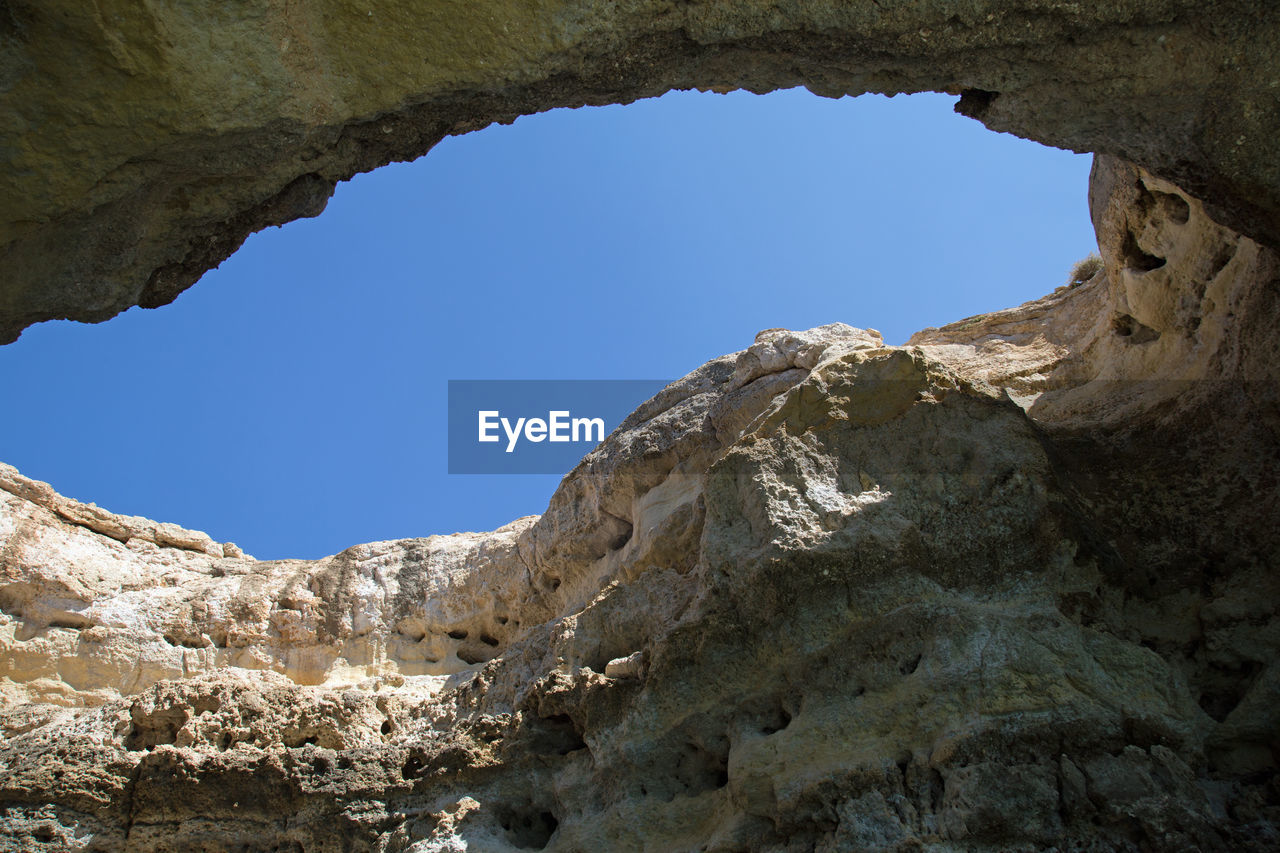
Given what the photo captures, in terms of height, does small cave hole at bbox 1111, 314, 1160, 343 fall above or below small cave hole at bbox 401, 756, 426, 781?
above

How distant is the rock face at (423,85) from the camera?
464 centimetres

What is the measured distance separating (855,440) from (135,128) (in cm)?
472

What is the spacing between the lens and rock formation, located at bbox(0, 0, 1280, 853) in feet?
16.2

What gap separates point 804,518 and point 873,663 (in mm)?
1010

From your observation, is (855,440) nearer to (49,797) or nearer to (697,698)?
(697,698)

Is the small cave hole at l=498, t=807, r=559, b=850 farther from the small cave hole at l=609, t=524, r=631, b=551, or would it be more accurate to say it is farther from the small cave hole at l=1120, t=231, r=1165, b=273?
the small cave hole at l=1120, t=231, r=1165, b=273

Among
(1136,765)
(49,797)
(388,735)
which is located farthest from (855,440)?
(49,797)

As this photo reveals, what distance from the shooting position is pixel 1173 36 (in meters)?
5.12

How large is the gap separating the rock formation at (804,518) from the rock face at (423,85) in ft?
0.06

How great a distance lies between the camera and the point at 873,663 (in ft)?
19.4

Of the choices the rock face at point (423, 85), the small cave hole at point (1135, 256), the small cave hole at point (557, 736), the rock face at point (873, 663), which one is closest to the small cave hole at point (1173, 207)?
the rock face at point (873, 663)

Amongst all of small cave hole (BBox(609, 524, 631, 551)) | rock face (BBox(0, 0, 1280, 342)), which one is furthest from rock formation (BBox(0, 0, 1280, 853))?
small cave hole (BBox(609, 524, 631, 551))

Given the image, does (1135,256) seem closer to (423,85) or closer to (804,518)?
(804,518)

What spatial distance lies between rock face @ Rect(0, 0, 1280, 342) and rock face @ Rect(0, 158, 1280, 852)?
1.91 meters
